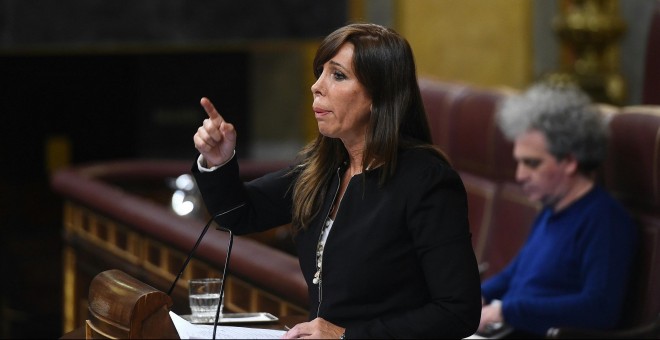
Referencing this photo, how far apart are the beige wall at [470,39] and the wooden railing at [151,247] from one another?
71.2 inches

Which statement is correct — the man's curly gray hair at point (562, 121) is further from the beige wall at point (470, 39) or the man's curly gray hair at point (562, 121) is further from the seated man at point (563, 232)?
the beige wall at point (470, 39)

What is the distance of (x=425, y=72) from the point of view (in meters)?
7.26

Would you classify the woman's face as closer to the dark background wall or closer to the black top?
the black top

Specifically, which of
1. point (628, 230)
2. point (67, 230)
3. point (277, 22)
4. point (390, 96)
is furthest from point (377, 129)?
point (277, 22)

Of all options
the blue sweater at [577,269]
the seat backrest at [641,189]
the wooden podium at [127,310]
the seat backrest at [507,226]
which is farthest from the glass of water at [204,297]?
the seat backrest at [507,226]

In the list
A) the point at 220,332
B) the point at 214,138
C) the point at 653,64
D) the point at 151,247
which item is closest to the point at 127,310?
the point at 220,332

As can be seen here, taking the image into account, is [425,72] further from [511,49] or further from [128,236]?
[128,236]

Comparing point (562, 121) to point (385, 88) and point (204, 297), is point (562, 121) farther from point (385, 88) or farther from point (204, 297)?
point (385, 88)

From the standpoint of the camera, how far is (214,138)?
6.41 ft

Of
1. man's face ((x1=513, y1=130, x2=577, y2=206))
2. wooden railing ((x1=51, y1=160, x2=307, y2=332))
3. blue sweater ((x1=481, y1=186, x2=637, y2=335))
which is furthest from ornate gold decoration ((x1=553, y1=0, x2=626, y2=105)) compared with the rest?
blue sweater ((x1=481, y1=186, x2=637, y2=335))

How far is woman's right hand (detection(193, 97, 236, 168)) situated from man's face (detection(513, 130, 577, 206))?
64.8 inches

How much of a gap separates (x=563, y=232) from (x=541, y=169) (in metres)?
0.22

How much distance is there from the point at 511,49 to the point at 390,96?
212 inches

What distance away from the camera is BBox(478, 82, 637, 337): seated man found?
3.26 metres
